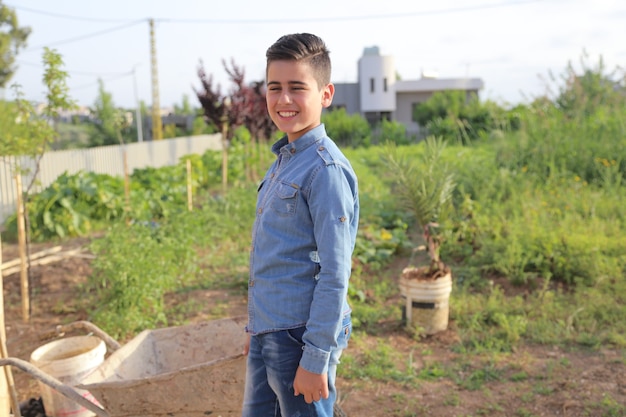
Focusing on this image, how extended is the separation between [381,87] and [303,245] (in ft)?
132

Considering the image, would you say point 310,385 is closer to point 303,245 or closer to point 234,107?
point 303,245

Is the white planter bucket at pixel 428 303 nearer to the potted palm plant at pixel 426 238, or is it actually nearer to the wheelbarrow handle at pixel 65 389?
the potted palm plant at pixel 426 238

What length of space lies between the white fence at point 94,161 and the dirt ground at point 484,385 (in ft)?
6.28

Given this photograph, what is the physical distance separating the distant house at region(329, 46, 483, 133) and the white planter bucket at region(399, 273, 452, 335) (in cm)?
3598

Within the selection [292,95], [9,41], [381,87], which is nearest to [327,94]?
[292,95]

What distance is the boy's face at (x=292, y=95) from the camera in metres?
1.84

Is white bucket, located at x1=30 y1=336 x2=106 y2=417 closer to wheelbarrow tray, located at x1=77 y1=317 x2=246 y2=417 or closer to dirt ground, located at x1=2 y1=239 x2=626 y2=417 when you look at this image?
dirt ground, located at x1=2 y1=239 x2=626 y2=417

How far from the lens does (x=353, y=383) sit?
402cm

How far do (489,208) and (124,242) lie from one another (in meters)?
4.56

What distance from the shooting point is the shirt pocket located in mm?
1834

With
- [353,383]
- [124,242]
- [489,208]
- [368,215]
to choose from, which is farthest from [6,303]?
[489,208]

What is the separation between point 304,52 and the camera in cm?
184

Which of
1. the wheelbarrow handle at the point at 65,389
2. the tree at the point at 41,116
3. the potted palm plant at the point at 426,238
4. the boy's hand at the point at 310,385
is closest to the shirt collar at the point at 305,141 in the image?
the boy's hand at the point at 310,385

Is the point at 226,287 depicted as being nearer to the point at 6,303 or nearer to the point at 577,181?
the point at 6,303
